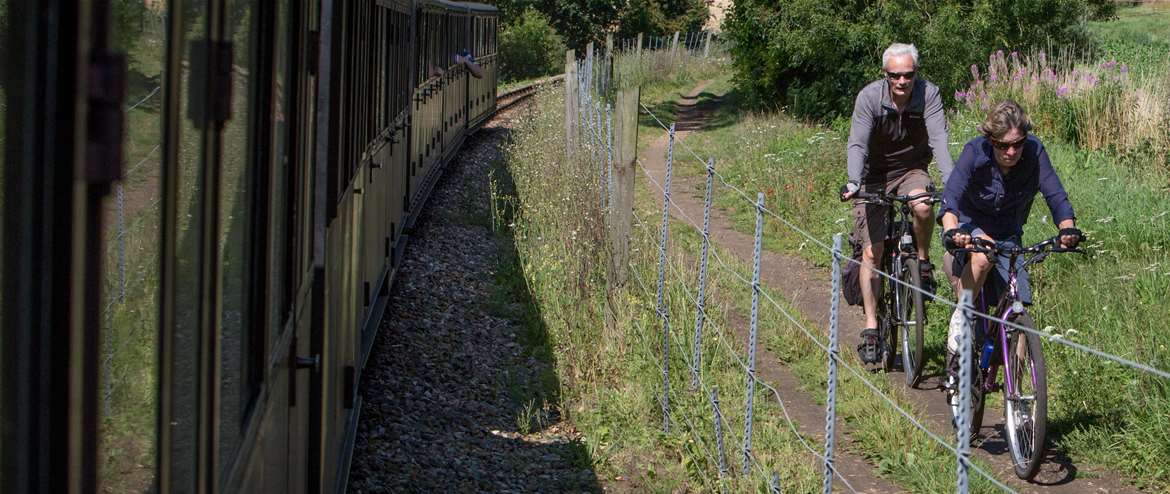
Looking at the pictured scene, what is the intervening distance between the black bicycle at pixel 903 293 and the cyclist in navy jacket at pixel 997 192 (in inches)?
25.9

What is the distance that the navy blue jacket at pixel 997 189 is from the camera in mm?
6469

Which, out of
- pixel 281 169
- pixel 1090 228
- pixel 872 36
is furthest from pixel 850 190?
pixel 872 36

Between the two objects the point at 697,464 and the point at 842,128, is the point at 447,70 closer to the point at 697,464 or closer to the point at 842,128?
the point at 842,128

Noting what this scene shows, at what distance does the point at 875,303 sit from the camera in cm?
805

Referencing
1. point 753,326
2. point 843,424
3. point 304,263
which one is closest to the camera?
point 304,263

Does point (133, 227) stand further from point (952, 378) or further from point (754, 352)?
point (952, 378)

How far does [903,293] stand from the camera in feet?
25.7

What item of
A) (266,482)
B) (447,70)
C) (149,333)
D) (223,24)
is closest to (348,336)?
(266,482)

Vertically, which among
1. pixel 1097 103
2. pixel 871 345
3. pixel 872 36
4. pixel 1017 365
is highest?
pixel 872 36

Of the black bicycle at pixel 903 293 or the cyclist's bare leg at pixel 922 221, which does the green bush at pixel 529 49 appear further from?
the cyclist's bare leg at pixel 922 221

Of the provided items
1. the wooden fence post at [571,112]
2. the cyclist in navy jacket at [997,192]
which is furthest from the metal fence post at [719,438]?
the wooden fence post at [571,112]

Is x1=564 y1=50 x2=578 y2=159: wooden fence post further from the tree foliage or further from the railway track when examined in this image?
the tree foliage

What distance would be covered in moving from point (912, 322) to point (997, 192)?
50.4 inches

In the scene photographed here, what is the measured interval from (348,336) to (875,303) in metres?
3.26
